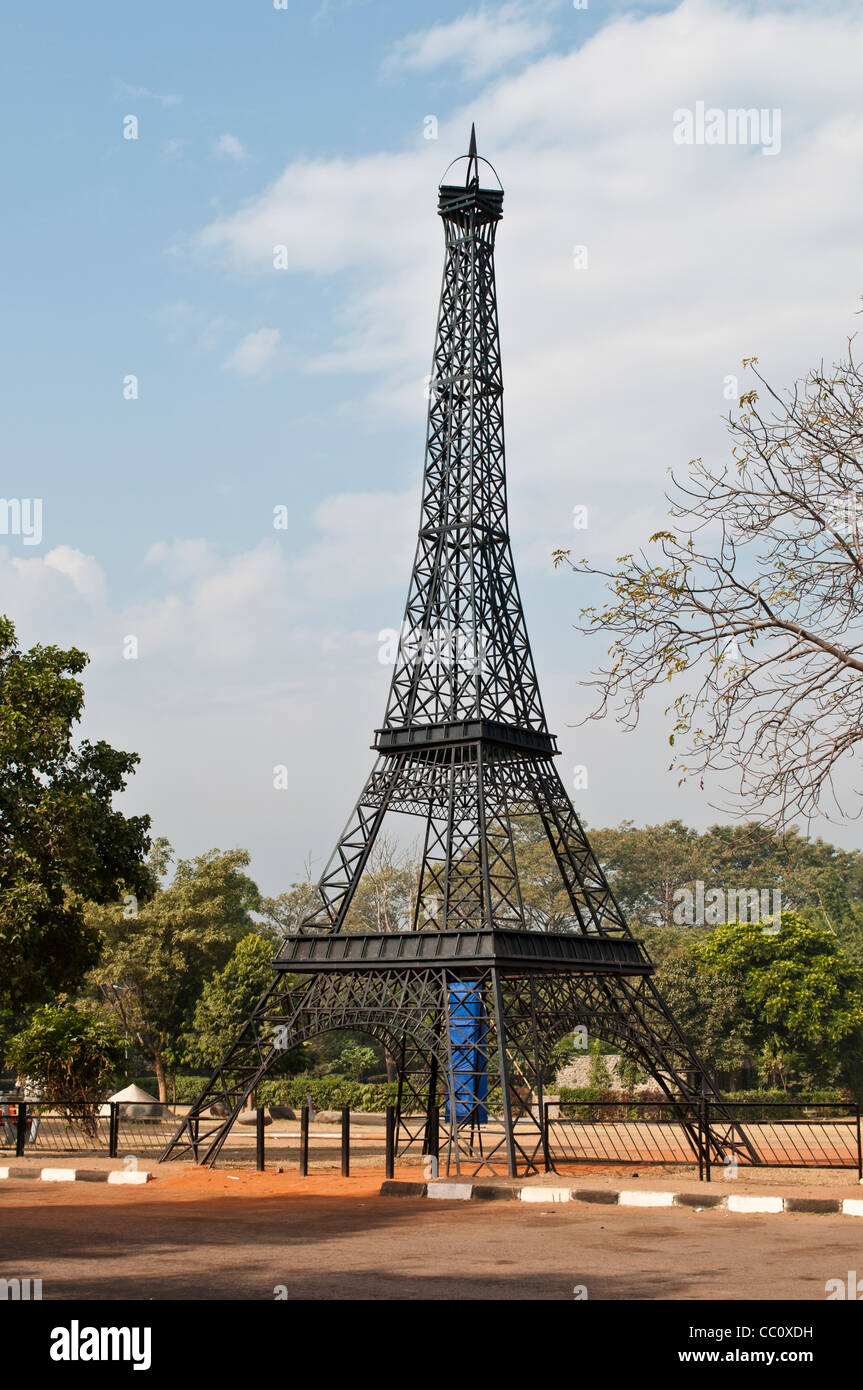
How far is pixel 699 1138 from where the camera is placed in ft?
89.2

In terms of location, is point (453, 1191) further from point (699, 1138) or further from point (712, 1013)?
point (712, 1013)

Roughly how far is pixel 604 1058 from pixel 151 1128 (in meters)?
27.6

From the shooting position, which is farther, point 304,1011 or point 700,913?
point 700,913

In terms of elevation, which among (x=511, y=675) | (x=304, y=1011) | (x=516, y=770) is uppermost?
(x=511, y=675)

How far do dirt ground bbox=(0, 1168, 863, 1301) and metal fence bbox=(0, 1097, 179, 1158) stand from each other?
906 cm

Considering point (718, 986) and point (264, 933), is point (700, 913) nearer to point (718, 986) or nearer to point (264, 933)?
point (264, 933)

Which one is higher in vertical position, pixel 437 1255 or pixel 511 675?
pixel 511 675

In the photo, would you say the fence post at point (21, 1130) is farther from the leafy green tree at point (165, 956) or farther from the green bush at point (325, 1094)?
the leafy green tree at point (165, 956)

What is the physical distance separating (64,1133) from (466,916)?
13.1m

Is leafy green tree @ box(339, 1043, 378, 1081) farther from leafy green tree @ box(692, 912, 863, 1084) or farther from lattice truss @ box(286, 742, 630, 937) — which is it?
lattice truss @ box(286, 742, 630, 937)

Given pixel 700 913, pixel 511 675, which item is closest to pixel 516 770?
pixel 511 675

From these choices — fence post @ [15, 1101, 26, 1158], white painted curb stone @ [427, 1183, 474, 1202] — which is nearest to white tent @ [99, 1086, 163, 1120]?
fence post @ [15, 1101, 26, 1158]

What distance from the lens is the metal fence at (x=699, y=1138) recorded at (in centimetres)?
2484

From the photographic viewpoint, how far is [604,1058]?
2515 inches
